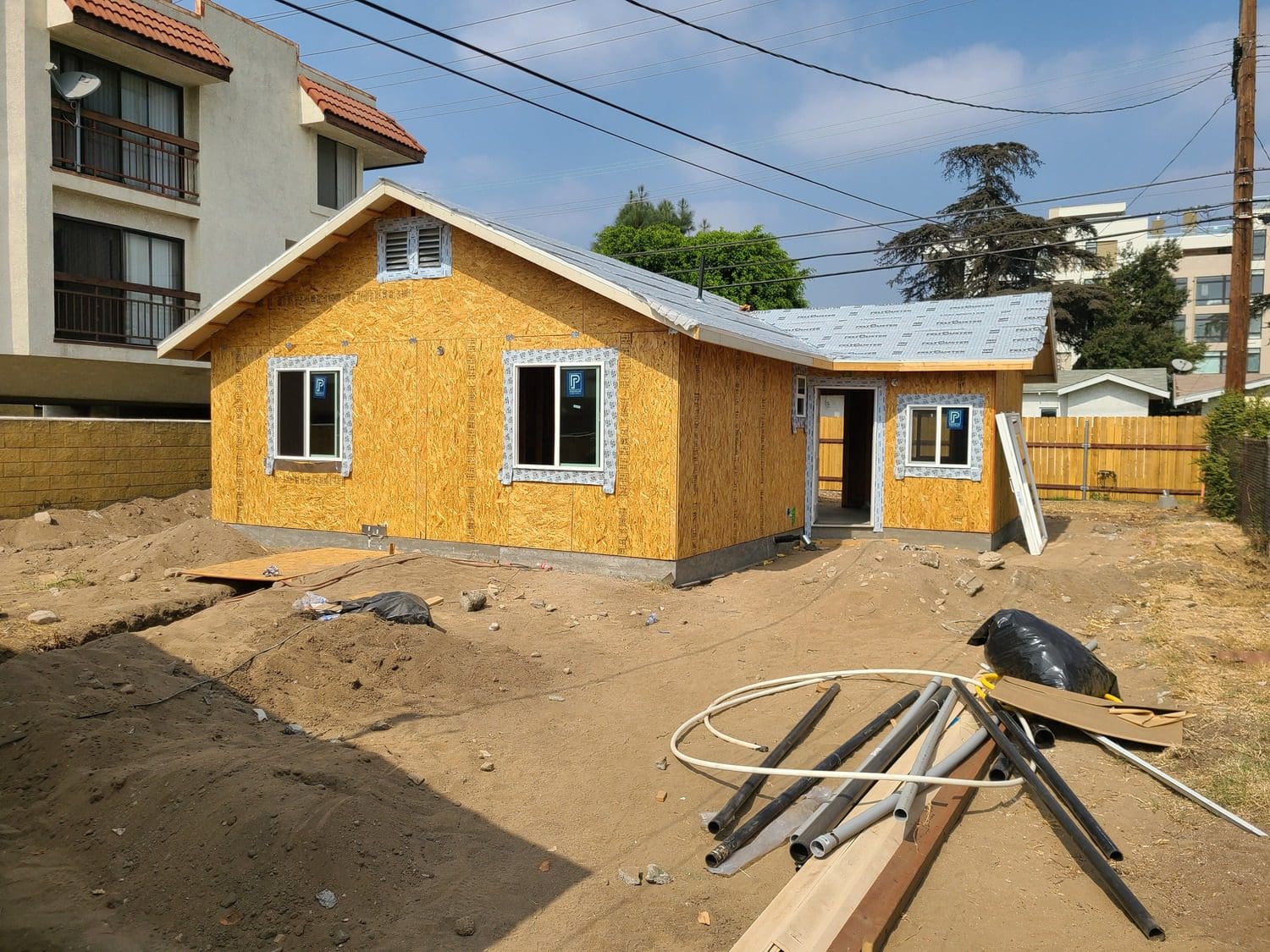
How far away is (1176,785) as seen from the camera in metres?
5.89

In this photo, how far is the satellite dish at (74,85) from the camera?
1875cm

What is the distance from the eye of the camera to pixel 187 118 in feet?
72.8

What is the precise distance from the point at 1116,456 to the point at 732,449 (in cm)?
1645

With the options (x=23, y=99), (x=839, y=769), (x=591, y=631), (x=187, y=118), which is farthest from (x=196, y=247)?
(x=839, y=769)

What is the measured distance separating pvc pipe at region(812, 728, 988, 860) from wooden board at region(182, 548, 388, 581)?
8152 millimetres

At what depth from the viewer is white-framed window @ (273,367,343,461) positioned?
14.2 meters

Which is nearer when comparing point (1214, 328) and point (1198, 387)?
point (1198, 387)

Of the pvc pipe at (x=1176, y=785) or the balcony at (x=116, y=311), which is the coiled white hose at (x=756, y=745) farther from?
the balcony at (x=116, y=311)

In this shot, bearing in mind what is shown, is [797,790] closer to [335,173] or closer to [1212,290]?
[335,173]

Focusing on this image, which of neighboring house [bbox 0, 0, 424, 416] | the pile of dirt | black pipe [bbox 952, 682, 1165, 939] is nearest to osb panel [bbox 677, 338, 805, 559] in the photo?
black pipe [bbox 952, 682, 1165, 939]

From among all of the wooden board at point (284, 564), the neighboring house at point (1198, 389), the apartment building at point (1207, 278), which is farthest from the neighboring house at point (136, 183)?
the apartment building at point (1207, 278)

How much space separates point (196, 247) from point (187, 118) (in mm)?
3059

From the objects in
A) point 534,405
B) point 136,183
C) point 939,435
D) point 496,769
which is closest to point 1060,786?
point 496,769

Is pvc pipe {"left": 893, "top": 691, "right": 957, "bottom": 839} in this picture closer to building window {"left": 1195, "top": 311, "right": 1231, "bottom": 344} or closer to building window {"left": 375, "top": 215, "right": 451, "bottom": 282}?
building window {"left": 375, "top": 215, "right": 451, "bottom": 282}
